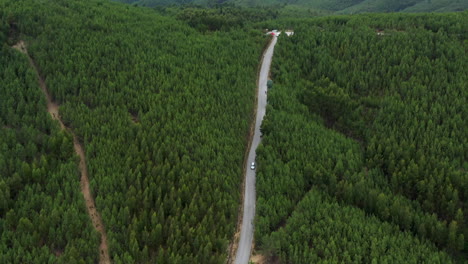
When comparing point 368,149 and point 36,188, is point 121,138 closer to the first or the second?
point 36,188

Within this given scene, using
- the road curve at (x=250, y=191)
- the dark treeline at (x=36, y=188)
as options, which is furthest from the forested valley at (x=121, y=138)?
the road curve at (x=250, y=191)

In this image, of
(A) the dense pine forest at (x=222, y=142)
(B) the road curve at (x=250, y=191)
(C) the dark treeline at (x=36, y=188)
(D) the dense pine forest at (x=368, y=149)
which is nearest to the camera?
(C) the dark treeline at (x=36, y=188)

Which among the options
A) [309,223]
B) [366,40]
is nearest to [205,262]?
[309,223]

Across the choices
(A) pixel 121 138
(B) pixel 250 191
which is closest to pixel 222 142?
(B) pixel 250 191

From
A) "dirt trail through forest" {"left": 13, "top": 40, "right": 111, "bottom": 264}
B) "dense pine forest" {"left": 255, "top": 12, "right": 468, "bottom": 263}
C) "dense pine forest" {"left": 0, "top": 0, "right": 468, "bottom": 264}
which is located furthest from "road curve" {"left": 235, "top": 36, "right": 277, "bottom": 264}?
"dirt trail through forest" {"left": 13, "top": 40, "right": 111, "bottom": 264}

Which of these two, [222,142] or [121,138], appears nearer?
[121,138]

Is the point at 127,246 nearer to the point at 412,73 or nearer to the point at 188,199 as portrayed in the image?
the point at 188,199

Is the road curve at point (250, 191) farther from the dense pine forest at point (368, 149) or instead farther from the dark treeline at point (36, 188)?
the dark treeline at point (36, 188)

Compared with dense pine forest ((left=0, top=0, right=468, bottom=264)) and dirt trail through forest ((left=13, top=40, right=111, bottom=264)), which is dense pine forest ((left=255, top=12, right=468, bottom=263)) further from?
dirt trail through forest ((left=13, top=40, right=111, bottom=264))
